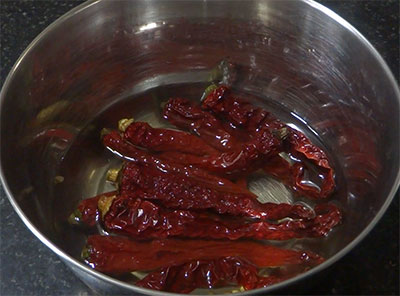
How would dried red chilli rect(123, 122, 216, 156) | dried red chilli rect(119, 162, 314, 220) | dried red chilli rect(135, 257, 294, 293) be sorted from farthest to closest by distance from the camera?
dried red chilli rect(123, 122, 216, 156) < dried red chilli rect(119, 162, 314, 220) < dried red chilli rect(135, 257, 294, 293)

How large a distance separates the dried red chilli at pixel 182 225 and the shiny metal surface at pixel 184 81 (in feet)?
0.19

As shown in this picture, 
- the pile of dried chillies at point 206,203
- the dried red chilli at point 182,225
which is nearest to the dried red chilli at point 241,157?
the pile of dried chillies at point 206,203

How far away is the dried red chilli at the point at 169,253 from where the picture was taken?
1.11 m

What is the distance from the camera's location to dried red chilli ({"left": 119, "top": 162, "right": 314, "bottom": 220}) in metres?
1.18

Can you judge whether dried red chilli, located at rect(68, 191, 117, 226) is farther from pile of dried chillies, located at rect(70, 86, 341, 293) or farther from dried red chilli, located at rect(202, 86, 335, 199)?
dried red chilli, located at rect(202, 86, 335, 199)

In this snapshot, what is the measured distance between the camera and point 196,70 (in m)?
1.45

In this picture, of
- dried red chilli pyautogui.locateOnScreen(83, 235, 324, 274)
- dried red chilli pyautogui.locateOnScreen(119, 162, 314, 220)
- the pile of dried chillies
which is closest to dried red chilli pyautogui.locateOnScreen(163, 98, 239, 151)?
the pile of dried chillies

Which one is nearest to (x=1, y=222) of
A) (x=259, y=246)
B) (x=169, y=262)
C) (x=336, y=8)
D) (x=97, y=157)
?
(x=97, y=157)

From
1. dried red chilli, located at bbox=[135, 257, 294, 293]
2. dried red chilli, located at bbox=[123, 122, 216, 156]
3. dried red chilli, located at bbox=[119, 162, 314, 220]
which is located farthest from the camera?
dried red chilli, located at bbox=[123, 122, 216, 156]

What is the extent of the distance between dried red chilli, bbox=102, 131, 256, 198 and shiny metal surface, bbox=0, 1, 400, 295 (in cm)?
5

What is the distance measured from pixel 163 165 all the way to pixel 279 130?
0.76ft

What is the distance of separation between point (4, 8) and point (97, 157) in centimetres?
45

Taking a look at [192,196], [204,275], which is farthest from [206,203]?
[204,275]

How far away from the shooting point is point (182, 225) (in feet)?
3.77
